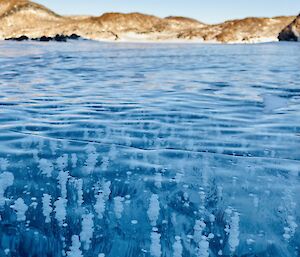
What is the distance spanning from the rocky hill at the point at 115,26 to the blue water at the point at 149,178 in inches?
3342

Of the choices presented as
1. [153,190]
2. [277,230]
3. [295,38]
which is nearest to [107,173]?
[153,190]

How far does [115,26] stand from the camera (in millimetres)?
129125

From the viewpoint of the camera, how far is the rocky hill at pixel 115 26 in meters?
101

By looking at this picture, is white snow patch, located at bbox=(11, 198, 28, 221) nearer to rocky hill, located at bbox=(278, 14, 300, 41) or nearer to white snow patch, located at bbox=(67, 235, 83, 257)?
white snow patch, located at bbox=(67, 235, 83, 257)

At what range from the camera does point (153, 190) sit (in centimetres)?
363

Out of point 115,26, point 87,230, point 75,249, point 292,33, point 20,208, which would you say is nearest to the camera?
point 75,249

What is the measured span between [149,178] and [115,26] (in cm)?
13044

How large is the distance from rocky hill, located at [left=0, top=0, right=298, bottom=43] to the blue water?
84.9m

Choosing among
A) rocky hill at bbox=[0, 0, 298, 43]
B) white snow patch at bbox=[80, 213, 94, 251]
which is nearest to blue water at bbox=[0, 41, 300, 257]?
white snow patch at bbox=[80, 213, 94, 251]

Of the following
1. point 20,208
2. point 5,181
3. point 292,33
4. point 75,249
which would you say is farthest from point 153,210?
point 292,33

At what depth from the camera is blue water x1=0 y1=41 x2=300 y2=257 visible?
2.80 m

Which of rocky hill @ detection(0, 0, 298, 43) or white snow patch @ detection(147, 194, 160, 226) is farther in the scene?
rocky hill @ detection(0, 0, 298, 43)

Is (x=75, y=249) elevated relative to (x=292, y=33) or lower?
elevated

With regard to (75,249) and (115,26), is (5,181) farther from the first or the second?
(115,26)
